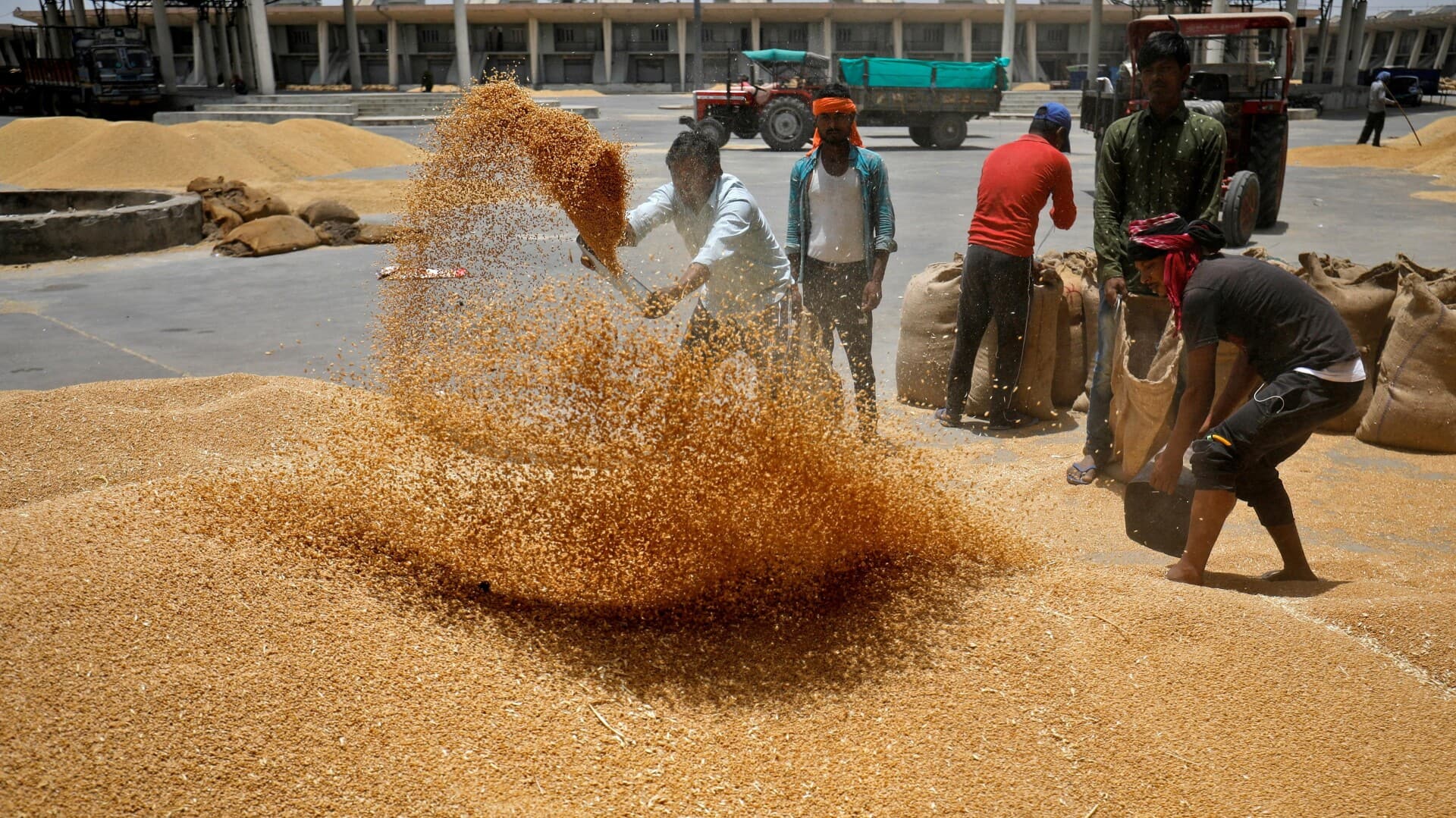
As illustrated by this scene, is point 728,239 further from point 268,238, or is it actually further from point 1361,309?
point 268,238

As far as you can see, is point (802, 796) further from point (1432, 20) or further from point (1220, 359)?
point (1432, 20)

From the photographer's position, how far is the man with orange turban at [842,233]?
190 inches

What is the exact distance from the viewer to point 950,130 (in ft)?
72.0

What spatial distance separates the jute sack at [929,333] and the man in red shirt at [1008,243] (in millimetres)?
226

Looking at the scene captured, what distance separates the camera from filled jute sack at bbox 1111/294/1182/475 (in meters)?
4.11

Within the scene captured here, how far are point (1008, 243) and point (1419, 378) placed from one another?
6.01 feet

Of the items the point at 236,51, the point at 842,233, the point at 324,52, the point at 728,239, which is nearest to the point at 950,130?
the point at 842,233

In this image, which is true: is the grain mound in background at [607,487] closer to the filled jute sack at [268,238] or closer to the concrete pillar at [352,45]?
the filled jute sack at [268,238]

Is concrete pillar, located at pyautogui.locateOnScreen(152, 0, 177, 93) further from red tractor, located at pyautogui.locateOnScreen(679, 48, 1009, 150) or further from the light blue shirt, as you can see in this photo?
the light blue shirt

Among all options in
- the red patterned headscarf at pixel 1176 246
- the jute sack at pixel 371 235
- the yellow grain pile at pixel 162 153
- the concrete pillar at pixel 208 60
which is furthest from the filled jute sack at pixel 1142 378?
the concrete pillar at pixel 208 60

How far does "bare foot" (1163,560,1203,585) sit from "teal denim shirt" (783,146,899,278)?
194 centimetres

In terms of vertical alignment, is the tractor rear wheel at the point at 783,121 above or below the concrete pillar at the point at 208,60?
below

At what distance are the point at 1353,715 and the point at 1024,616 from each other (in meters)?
0.81

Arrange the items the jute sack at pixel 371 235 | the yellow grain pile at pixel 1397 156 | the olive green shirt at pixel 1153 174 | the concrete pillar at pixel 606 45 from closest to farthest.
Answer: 1. the olive green shirt at pixel 1153 174
2. the jute sack at pixel 371 235
3. the yellow grain pile at pixel 1397 156
4. the concrete pillar at pixel 606 45
